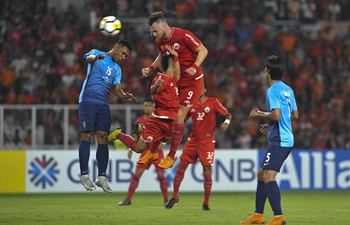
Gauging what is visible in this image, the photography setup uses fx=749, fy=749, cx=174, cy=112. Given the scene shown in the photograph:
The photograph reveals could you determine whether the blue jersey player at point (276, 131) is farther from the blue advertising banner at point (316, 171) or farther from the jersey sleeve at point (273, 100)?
the blue advertising banner at point (316, 171)

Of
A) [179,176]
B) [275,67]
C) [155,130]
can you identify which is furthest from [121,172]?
[275,67]

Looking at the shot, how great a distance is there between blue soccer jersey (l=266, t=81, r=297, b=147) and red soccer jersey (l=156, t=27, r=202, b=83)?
227cm

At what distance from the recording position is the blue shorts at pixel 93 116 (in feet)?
38.8

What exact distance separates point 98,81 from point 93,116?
568mm

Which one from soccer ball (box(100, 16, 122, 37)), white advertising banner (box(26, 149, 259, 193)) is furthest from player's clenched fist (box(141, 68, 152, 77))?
white advertising banner (box(26, 149, 259, 193))

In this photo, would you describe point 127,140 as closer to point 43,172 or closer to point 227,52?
point 43,172

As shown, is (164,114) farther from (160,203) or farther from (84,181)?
(160,203)

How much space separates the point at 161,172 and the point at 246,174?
5.23m

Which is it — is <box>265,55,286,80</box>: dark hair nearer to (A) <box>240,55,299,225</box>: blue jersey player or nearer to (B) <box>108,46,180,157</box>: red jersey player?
Result: (A) <box>240,55,299,225</box>: blue jersey player

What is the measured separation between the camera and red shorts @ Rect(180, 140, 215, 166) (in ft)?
48.0

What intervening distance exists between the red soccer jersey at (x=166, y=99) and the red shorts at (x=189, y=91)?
199mm

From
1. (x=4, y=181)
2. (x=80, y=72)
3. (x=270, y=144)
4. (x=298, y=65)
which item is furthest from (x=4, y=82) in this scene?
(x=270, y=144)

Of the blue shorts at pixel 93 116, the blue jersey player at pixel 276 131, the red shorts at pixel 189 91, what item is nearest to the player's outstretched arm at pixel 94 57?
the blue shorts at pixel 93 116

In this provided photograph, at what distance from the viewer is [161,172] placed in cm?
1594
